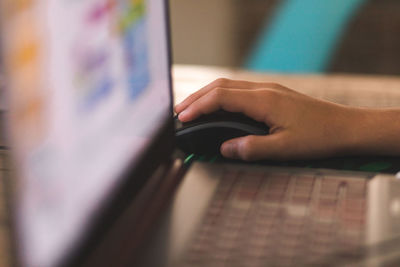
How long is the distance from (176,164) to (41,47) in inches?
15.0

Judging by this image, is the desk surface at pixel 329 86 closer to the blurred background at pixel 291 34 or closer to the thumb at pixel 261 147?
the thumb at pixel 261 147

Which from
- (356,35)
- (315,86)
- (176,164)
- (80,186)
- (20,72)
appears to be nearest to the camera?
(20,72)

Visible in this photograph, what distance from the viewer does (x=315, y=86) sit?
1.55 meters

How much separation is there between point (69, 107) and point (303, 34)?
249 cm

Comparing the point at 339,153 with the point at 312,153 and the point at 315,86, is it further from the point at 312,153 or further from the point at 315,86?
the point at 315,86

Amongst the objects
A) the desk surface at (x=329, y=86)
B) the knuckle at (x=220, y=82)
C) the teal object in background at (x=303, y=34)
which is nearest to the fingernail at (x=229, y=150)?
the knuckle at (x=220, y=82)

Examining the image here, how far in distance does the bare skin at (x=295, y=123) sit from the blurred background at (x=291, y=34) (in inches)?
75.4

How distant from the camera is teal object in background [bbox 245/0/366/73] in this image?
2820 millimetres

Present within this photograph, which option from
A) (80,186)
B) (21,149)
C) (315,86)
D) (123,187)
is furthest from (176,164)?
(315,86)

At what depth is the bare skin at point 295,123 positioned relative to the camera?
80 cm

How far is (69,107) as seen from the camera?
0.48 meters

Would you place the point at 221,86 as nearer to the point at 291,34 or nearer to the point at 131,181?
the point at 131,181

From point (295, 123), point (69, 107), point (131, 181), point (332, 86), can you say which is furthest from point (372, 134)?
point (332, 86)

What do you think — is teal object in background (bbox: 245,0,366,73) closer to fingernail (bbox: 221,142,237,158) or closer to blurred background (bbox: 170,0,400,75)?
blurred background (bbox: 170,0,400,75)
